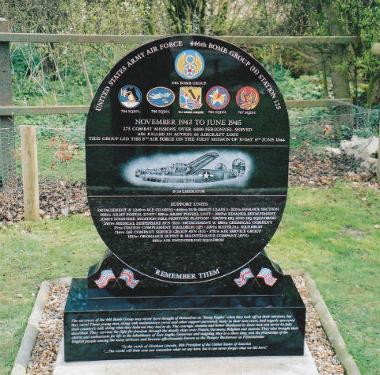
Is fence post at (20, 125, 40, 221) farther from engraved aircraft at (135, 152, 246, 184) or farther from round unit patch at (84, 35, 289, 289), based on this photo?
engraved aircraft at (135, 152, 246, 184)

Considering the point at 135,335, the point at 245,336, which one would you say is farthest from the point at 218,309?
the point at 135,335

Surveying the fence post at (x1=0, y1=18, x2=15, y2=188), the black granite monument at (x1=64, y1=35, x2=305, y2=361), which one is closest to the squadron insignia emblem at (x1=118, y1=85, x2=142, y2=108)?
the black granite monument at (x1=64, y1=35, x2=305, y2=361)

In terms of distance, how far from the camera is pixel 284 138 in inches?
166

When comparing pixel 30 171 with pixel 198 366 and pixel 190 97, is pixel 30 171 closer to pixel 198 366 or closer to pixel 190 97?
pixel 190 97

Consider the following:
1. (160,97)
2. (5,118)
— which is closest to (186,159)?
(160,97)

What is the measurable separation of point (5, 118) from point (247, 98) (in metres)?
4.28

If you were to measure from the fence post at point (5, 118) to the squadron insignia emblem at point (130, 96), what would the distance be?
3724 millimetres

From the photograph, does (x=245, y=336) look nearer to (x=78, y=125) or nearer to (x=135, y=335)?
(x=135, y=335)

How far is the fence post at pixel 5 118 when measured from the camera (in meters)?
7.42

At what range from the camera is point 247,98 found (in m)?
4.14

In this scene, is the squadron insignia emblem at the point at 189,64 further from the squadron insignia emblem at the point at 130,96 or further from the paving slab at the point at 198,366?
the paving slab at the point at 198,366

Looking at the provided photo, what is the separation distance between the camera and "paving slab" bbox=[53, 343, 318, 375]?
412cm

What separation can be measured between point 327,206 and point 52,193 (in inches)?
126

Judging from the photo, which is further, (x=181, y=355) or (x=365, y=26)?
(x=365, y=26)
